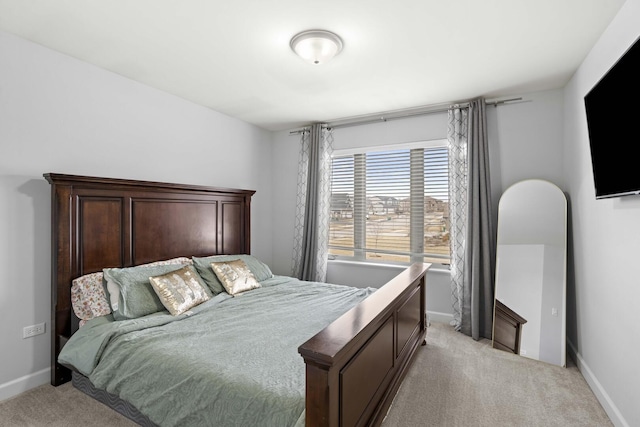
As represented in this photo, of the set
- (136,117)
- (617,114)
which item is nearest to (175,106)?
(136,117)

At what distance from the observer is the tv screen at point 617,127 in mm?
1611

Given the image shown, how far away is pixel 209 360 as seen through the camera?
1.69 metres

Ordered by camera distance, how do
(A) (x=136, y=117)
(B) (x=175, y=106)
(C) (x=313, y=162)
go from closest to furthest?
(A) (x=136, y=117)
(B) (x=175, y=106)
(C) (x=313, y=162)

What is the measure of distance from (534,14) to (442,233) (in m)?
2.35

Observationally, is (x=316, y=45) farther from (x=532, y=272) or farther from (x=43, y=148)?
(x=532, y=272)

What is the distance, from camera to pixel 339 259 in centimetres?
447

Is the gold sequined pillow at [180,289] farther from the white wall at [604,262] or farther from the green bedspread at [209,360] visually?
the white wall at [604,262]

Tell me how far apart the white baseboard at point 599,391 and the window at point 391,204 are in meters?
1.44

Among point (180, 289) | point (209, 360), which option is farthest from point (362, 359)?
point (180, 289)

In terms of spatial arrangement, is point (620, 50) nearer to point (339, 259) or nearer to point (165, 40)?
point (165, 40)

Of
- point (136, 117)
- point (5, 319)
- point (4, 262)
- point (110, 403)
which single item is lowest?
point (110, 403)

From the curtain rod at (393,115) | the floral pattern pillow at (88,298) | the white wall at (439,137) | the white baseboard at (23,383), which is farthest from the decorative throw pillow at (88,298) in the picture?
the curtain rod at (393,115)

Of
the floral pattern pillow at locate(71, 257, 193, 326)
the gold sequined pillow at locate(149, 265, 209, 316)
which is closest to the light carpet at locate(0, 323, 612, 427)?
the floral pattern pillow at locate(71, 257, 193, 326)

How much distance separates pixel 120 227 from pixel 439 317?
3.50m
